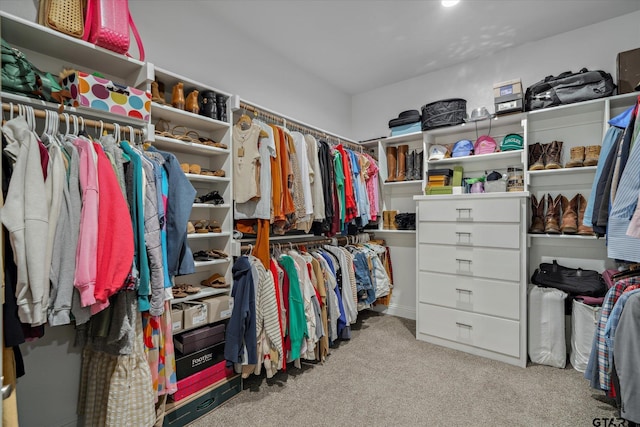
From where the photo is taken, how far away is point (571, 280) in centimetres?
247

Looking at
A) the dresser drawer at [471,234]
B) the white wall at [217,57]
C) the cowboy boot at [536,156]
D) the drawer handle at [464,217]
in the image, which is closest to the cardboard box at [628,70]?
the cowboy boot at [536,156]

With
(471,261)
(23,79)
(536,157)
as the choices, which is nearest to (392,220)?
(471,261)

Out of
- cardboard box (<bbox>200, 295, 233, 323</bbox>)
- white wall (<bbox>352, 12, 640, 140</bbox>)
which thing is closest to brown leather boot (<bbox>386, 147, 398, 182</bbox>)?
Result: white wall (<bbox>352, 12, 640, 140</bbox>)

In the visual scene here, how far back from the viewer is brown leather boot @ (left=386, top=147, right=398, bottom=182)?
355cm

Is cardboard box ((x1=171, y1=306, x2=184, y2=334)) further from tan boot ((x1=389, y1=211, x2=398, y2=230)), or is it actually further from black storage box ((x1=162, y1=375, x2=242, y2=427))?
tan boot ((x1=389, y1=211, x2=398, y2=230))

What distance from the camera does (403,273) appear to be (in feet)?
11.9

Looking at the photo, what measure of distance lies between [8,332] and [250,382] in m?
1.53

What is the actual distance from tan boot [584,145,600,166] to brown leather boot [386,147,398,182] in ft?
5.36

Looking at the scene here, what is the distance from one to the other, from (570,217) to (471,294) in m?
0.98

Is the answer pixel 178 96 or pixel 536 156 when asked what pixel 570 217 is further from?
pixel 178 96

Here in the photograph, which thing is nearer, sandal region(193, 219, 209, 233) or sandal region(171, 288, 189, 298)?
sandal region(171, 288, 189, 298)

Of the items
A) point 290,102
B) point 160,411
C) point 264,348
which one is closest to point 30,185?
point 160,411

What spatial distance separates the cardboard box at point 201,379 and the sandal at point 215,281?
0.49m

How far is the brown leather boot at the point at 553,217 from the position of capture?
2555mm
